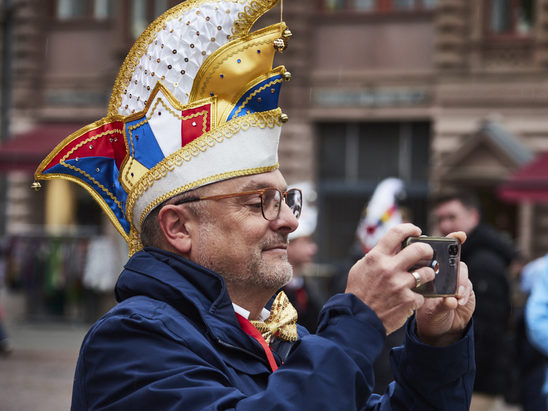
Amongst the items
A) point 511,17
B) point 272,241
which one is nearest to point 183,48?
point 272,241

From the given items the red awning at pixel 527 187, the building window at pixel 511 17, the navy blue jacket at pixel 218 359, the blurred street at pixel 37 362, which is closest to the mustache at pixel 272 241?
the navy blue jacket at pixel 218 359

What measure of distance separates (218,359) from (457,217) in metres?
4.32

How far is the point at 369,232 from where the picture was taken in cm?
618

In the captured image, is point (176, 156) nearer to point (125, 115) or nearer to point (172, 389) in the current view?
point (125, 115)

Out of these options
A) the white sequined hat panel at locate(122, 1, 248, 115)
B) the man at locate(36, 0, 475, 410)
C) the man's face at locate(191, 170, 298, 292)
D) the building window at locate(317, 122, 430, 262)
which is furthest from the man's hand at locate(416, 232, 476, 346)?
the building window at locate(317, 122, 430, 262)

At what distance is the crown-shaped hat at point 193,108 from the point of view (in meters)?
2.23

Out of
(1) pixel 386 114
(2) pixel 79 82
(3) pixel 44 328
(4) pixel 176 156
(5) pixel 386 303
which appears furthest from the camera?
(2) pixel 79 82

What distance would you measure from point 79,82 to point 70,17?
4.49 ft

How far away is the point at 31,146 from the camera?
16469 millimetres

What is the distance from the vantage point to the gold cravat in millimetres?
2232

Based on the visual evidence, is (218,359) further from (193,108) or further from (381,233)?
(381,233)

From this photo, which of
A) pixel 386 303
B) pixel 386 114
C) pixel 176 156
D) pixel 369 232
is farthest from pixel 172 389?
pixel 386 114

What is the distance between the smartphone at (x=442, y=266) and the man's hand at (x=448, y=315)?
A: 0.04 meters

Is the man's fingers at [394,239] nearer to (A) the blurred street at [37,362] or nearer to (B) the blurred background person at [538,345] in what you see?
(B) the blurred background person at [538,345]
